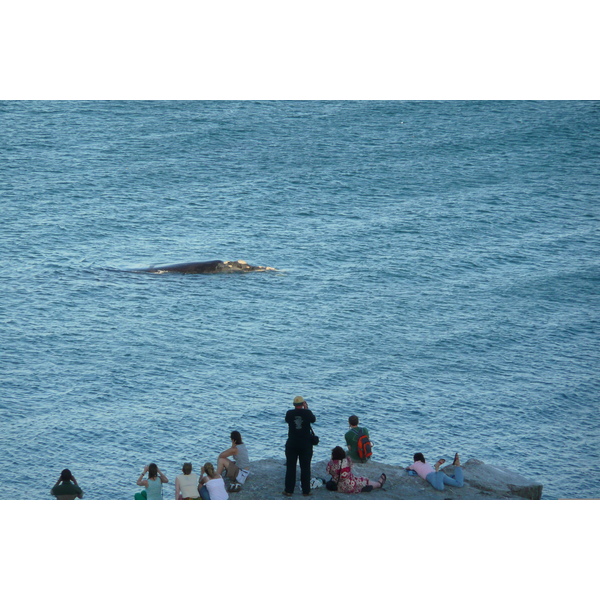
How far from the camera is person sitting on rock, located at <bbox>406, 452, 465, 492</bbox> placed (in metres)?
17.1

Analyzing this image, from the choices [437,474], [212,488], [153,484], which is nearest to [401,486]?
[437,474]

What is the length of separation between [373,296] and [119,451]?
16.4 meters

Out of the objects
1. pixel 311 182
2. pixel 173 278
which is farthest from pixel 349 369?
pixel 311 182

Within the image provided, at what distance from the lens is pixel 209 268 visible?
4359 centimetres

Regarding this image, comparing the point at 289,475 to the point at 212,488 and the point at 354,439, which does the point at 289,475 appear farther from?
the point at 354,439

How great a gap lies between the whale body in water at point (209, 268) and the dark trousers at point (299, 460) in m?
27.5

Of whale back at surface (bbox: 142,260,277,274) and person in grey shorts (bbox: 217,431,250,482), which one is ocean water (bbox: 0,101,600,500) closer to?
whale back at surface (bbox: 142,260,277,274)

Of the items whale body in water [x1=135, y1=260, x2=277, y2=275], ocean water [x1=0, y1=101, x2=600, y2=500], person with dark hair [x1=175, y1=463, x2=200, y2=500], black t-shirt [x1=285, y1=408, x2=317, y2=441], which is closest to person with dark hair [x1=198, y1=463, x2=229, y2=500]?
person with dark hair [x1=175, y1=463, x2=200, y2=500]

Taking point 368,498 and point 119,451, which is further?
point 119,451

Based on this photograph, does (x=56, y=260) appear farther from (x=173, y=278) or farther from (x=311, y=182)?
(x=311, y=182)

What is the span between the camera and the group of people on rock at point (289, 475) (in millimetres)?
15648

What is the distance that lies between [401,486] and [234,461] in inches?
125

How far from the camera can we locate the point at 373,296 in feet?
132

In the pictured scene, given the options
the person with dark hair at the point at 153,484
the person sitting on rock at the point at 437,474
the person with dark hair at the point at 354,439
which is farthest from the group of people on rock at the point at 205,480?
the person sitting on rock at the point at 437,474
